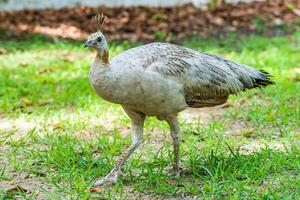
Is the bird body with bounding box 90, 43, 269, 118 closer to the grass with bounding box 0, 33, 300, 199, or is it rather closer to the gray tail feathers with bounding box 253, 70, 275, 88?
the gray tail feathers with bounding box 253, 70, 275, 88

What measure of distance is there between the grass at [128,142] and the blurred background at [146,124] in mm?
11

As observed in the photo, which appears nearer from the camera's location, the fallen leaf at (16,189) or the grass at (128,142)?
the fallen leaf at (16,189)

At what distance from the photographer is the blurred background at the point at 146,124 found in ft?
15.5

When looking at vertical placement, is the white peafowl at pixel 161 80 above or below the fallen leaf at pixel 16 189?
above

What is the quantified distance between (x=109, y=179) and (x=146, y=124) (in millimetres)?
1692

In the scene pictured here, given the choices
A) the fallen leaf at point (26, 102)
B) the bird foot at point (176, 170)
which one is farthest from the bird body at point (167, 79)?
the fallen leaf at point (26, 102)

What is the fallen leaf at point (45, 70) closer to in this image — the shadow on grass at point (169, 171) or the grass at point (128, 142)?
the grass at point (128, 142)

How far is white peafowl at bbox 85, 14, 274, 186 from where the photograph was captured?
4.50 m

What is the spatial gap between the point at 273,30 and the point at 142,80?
758 centimetres

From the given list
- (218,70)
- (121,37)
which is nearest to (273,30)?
(121,37)

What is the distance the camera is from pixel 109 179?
4.77m

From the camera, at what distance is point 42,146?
226 inches

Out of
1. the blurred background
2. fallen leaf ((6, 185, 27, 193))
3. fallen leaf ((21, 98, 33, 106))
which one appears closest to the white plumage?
the blurred background

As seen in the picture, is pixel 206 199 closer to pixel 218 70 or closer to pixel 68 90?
pixel 218 70
